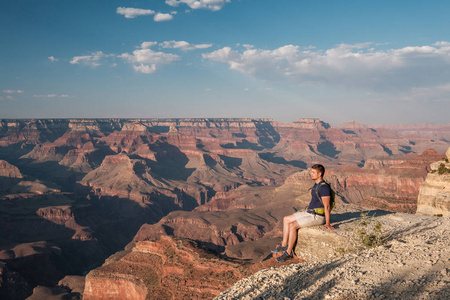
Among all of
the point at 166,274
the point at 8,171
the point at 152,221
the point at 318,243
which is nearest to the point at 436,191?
the point at 318,243

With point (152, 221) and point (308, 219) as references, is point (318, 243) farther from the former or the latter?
point (152, 221)

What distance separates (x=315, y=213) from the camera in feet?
40.3

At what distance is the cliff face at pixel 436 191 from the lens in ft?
94.2

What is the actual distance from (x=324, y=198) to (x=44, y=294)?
51.3 metres

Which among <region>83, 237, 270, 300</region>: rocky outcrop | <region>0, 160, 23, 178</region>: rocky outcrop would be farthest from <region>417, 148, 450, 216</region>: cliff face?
<region>0, 160, 23, 178</region>: rocky outcrop

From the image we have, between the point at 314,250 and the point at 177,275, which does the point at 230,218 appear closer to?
the point at 177,275

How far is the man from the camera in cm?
1178

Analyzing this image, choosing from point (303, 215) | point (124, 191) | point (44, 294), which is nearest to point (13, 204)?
point (124, 191)

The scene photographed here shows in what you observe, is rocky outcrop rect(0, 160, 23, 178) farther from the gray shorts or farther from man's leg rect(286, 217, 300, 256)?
the gray shorts

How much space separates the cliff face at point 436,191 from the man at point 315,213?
23.1 metres

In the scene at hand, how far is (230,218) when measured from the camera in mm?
94750

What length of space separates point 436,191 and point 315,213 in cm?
2504

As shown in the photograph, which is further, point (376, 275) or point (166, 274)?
point (166, 274)

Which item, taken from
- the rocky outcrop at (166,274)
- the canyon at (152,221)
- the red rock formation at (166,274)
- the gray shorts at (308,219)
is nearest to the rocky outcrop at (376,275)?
the gray shorts at (308,219)
